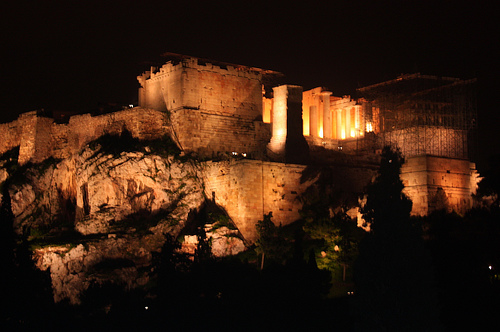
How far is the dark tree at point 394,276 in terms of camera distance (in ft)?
134

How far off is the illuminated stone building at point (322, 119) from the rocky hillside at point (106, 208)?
14.0ft

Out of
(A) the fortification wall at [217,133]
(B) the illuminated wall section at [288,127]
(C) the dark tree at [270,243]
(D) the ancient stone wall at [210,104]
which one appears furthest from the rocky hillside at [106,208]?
(B) the illuminated wall section at [288,127]

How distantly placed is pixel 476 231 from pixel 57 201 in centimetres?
3151

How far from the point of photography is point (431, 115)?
71.2 m

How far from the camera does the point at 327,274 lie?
164 ft

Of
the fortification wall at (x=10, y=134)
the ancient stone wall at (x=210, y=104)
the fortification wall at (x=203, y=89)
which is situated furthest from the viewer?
the fortification wall at (x=10, y=134)

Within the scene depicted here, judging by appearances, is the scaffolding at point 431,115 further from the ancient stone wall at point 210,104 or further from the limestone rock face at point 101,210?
the limestone rock face at point 101,210

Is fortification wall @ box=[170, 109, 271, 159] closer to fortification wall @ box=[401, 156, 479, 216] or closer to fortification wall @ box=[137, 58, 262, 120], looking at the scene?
Result: fortification wall @ box=[137, 58, 262, 120]

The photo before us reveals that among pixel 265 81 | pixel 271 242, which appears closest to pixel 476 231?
pixel 271 242

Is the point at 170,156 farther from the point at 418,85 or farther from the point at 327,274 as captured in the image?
the point at 418,85

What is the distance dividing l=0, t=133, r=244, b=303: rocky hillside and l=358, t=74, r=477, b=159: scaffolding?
19157 millimetres

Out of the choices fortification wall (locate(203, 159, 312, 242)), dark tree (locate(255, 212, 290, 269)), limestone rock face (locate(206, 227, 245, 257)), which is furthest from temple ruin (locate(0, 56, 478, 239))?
dark tree (locate(255, 212, 290, 269))

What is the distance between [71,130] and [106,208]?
1059 cm

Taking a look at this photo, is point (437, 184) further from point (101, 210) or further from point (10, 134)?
point (10, 134)
